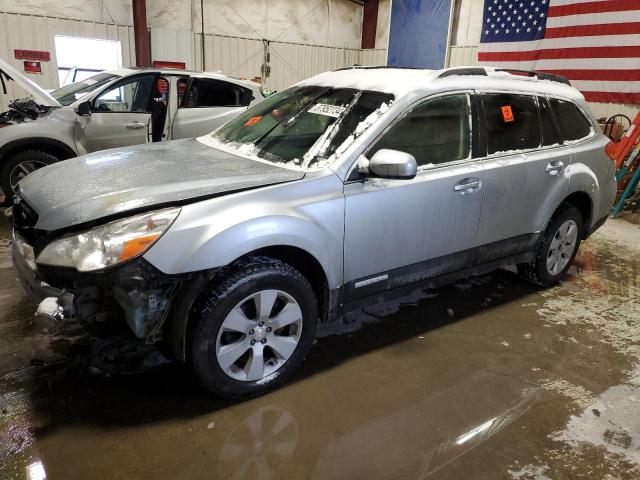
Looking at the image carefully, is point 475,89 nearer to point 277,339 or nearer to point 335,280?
point 335,280

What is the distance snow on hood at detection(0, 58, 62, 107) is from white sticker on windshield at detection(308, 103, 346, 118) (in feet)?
11.4

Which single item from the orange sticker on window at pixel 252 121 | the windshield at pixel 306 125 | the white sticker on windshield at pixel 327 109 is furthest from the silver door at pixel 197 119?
the white sticker on windshield at pixel 327 109

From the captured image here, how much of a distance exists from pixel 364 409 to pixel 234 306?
33.5 inches

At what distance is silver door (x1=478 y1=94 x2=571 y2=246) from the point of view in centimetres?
318

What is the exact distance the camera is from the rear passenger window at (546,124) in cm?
353

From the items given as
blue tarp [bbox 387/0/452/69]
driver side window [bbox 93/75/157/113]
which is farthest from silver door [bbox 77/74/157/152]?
blue tarp [bbox 387/0/452/69]

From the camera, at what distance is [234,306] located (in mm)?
2234

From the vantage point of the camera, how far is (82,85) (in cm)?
591

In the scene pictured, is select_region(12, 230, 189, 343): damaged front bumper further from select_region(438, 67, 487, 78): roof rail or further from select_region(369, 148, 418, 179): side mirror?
select_region(438, 67, 487, 78): roof rail

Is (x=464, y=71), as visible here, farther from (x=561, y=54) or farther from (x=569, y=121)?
(x=561, y=54)

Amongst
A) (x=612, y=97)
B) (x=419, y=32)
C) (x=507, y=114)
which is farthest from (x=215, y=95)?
(x=419, y=32)

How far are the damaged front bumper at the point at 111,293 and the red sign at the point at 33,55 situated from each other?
803cm

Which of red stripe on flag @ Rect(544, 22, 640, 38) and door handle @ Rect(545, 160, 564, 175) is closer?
door handle @ Rect(545, 160, 564, 175)

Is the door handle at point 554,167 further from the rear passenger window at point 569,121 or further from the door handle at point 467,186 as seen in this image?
the door handle at point 467,186
